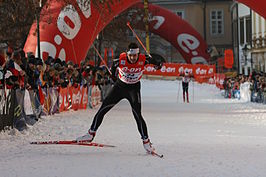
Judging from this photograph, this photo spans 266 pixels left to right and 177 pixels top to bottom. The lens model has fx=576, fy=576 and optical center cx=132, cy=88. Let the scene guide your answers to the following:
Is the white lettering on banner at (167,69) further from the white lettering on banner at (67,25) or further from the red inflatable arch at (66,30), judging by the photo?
the white lettering on banner at (67,25)

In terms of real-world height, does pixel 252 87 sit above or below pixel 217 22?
below

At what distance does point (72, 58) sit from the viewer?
2016cm

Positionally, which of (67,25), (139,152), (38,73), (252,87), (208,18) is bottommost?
(139,152)

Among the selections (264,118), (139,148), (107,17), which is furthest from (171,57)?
(139,148)

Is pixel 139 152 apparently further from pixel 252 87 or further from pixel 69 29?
pixel 252 87

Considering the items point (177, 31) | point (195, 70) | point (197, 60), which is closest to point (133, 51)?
point (195, 70)

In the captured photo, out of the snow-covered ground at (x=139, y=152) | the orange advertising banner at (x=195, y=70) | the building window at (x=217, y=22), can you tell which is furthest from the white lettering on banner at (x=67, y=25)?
the building window at (x=217, y=22)

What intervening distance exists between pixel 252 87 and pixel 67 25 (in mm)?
9038

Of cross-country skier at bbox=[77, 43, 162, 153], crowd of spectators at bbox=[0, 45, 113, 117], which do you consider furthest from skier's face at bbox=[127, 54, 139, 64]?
crowd of spectators at bbox=[0, 45, 113, 117]

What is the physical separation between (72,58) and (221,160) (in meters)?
13.5

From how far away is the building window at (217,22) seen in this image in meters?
54.1

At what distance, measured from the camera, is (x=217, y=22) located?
54.2m

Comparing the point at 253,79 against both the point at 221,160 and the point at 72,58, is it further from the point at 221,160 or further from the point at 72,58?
the point at 221,160

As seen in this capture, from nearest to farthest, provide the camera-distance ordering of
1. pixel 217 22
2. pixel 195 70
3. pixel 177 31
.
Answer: pixel 195 70
pixel 177 31
pixel 217 22
